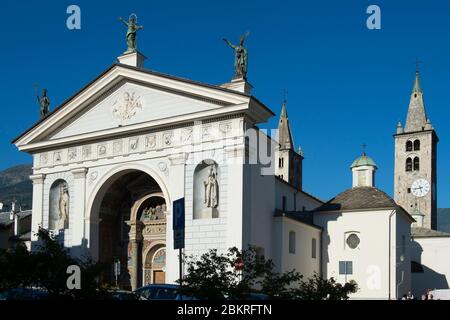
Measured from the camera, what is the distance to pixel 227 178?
26.7 meters

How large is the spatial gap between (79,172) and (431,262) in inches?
1277

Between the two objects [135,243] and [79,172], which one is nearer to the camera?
[79,172]

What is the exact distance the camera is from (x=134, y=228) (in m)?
32.0

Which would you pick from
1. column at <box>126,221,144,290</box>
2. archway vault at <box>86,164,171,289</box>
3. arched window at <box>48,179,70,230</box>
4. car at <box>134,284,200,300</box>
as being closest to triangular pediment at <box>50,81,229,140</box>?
arched window at <box>48,179,70,230</box>

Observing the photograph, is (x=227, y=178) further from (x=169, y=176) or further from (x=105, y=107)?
(x=105, y=107)

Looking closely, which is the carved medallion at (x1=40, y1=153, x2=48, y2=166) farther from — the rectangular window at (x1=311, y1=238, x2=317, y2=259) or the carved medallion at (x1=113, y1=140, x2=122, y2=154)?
the rectangular window at (x1=311, y1=238, x2=317, y2=259)

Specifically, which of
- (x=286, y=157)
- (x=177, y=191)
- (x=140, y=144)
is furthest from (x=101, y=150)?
(x=286, y=157)

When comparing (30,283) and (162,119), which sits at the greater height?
(162,119)

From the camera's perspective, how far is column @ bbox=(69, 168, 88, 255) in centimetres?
3075

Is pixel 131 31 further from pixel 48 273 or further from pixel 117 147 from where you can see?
pixel 48 273

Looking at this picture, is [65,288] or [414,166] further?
[414,166]

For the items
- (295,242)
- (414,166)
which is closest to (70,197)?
(295,242)

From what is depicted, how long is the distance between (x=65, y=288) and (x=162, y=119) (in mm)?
16995
